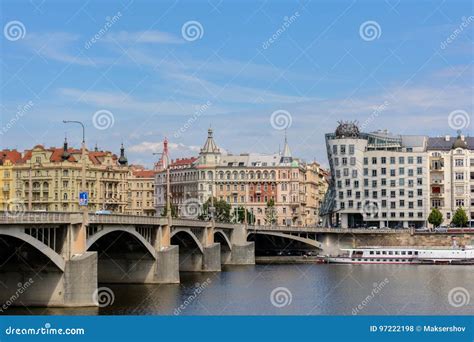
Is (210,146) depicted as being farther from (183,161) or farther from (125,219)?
(125,219)

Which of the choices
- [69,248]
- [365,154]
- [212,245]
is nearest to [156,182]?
[365,154]

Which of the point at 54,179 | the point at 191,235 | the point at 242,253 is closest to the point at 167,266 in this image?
the point at 191,235

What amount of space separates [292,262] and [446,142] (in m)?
40.3

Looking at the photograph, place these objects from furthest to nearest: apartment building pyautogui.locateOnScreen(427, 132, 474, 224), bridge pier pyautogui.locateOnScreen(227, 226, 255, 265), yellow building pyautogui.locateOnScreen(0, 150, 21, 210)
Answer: apartment building pyautogui.locateOnScreen(427, 132, 474, 224)
yellow building pyautogui.locateOnScreen(0, 150, 21, 210)
bridge pier pyautogui.locateOnScreen(227, 226, 255, 265)

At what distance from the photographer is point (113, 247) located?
7212 centimetres

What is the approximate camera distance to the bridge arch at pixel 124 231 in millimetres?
57325

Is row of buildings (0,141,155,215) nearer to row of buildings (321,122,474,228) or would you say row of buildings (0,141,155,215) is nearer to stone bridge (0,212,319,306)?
row of buildings (321,122,474,228)

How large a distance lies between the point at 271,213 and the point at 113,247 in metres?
77.7

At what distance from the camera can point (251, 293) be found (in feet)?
216

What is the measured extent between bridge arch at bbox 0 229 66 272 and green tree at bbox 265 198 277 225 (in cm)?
9581

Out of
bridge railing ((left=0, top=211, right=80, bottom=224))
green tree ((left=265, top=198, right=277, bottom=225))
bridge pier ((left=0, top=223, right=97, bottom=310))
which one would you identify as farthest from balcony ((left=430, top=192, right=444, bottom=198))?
bridge pier ((left=0, top=223, right=97, bottom=310))

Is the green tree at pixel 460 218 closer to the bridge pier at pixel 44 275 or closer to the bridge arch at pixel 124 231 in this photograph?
the bridge arch at pixel 124 231

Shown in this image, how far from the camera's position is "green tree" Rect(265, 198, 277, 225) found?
5894 inches

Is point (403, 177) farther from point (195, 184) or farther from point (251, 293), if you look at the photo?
point (251, 293)
